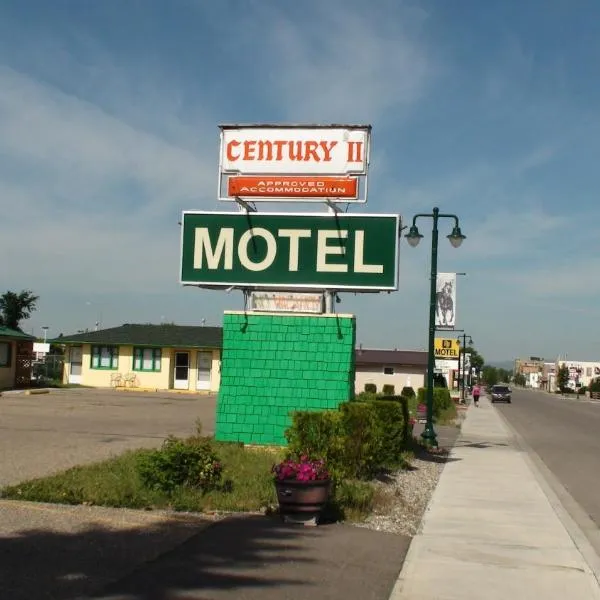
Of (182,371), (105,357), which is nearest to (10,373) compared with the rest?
(105,357)

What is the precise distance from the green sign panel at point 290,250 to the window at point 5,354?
24.2m

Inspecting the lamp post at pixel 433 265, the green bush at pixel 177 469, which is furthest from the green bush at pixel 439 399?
the green bush at pixel 177 469

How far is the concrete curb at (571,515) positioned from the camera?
837 centimetres

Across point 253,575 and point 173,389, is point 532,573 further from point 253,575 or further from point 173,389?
point 173,389

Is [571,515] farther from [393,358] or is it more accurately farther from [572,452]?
[393,358]

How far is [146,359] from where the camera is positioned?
4275 cm

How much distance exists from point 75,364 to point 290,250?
104ft

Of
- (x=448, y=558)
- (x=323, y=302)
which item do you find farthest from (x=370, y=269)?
(x=448, y=558)

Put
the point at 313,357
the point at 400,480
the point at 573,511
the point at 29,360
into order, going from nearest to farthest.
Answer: the point at 573,511
the point at 400,480
the point at 313,357
the point at 29,360

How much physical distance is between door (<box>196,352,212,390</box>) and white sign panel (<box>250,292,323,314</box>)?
27167 millimetres

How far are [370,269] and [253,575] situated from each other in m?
9.41

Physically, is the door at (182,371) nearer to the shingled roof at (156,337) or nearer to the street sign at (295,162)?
the shingled roof at (156,337)

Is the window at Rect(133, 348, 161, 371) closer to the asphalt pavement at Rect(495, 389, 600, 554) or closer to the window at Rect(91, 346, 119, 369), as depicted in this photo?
the window at Rect(91, 346, 119, 369)

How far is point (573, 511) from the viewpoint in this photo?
11.5 meters
